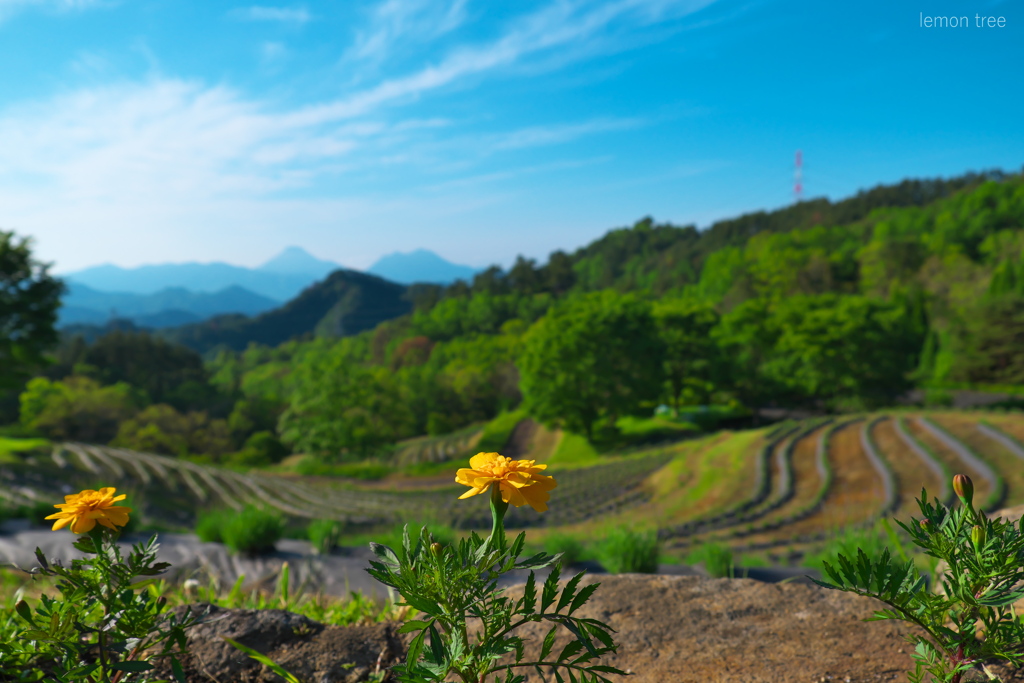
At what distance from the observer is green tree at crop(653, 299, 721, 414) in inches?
1334

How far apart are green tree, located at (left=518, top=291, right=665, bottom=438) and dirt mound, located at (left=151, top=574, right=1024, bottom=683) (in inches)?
1055

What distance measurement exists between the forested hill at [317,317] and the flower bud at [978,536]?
12824 centimetres

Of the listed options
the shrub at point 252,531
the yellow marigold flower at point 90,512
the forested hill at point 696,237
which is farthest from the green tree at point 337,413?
the forested hill at point 696,237

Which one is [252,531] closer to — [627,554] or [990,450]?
[627,554]

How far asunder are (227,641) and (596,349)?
28.5 meters

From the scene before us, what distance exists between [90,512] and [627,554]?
9.15ft

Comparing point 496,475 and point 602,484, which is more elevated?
point 496,475

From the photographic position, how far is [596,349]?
2986 centimetres

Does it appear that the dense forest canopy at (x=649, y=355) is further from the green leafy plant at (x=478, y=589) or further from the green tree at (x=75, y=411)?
the green leafy plant at (x=478, y=589)

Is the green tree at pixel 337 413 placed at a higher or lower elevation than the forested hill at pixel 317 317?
lower

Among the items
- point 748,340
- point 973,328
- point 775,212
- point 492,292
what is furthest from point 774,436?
point 775,212

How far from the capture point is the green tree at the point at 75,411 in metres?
35.5

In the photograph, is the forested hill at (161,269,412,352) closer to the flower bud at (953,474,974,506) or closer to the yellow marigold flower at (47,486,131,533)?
the yellow marigold flower at (47,486,131,533)

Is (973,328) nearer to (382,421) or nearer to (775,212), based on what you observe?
(382,421)
